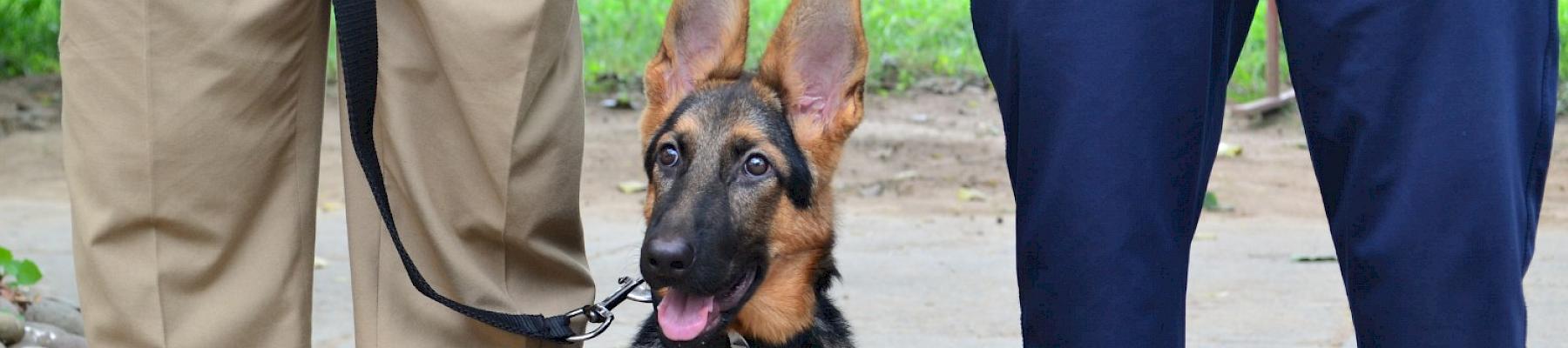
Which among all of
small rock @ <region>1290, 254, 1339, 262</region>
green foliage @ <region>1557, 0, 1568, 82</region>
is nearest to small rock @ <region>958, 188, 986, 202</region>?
small rock @ <region>1290, 254, 1339, 262</region>

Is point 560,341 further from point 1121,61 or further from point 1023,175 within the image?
point 1121,61

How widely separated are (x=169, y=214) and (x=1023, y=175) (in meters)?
1.45

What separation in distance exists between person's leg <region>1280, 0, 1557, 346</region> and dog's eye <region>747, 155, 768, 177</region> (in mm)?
1018

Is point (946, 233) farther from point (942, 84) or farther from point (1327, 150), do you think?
point (1327, 150)

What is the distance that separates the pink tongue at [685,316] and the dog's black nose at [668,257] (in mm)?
107

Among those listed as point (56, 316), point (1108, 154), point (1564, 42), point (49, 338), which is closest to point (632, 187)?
point (56, 316)

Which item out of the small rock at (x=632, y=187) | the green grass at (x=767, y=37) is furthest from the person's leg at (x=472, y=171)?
the green grass at (x=767, y=37)

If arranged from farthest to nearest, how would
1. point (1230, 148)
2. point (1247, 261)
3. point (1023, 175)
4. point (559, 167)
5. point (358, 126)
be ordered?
1. point (1230, 148)
2. point (1247, 261)
3. point (559, 167)
4. point (358, 126)
5. point (1023, 175)

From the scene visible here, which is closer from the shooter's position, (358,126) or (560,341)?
(358,126)

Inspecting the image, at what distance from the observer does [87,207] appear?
271cm

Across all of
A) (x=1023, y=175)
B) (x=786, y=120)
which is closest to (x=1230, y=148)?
(x=786, y=120)

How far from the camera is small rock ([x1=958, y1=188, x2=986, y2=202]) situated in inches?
282

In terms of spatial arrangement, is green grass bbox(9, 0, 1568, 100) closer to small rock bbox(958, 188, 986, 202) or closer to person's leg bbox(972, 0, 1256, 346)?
small rock bbox(958, 188, 986, 202)

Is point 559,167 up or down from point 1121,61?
down
